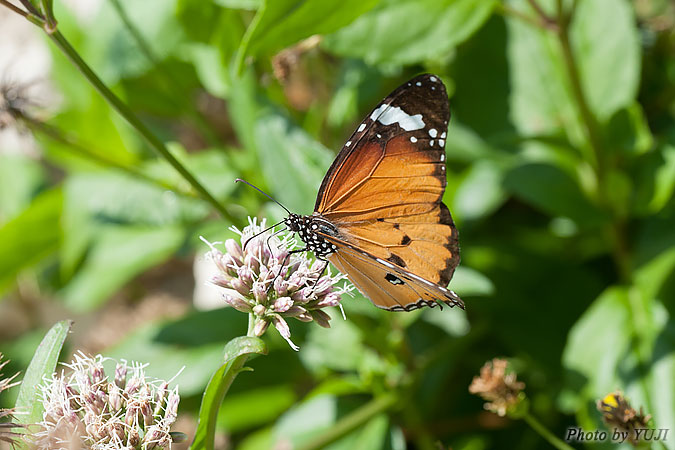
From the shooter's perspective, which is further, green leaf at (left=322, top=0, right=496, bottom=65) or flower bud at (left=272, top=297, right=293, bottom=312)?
green leaf at (left=322, top=0, right=496, bottom=65)

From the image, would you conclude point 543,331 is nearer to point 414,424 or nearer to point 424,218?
point 414,424

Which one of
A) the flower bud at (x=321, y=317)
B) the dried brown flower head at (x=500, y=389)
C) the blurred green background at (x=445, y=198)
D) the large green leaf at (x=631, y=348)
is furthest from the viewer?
the blurred green background at (x=445, y=198)

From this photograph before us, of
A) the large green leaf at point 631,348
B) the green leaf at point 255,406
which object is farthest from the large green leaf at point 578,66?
the green leaf at point 255,406

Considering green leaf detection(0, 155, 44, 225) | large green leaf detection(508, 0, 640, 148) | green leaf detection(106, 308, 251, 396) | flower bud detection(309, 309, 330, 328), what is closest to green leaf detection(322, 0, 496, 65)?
large green leaf detection(508, 0, 640, 148)

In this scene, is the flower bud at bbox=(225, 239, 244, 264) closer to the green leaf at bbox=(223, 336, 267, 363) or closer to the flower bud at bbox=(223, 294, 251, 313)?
the flower bud at bbox=(223, 294, 251, 313)

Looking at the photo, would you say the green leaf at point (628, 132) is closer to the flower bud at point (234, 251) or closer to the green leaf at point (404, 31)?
the green leaf at point (404, 31)

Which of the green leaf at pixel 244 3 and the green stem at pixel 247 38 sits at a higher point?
the green leaf at pixel 244 3

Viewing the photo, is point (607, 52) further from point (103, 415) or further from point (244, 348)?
point (103, 415)
